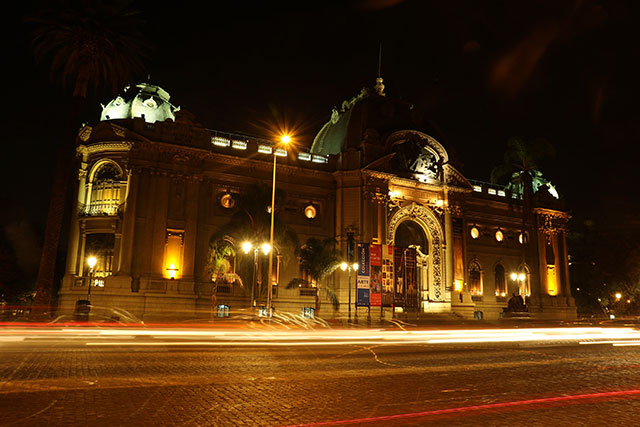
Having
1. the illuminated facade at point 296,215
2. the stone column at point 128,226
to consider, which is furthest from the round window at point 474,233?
the stone column at point 128,226

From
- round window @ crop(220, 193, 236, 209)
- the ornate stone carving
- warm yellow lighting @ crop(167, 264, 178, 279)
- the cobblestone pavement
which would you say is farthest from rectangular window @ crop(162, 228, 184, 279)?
the cobblestone pavement

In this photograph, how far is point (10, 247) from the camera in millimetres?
47750

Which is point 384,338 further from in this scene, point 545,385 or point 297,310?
point 297,310

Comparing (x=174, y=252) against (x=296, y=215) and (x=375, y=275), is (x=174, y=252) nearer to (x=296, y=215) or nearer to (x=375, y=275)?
(x=296, y=215)

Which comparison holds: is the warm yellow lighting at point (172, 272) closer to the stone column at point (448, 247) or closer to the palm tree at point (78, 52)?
the palm tree at point (78, 52)

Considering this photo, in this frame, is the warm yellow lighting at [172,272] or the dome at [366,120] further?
the dome at [366,120]

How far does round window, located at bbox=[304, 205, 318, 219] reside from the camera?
45938 millimetres

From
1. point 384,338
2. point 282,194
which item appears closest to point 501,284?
point 282,194

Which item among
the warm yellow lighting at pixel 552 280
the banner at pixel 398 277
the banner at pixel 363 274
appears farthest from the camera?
the warm yellow lighting at pixel 552 280

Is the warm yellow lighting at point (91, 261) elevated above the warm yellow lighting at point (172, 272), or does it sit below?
above

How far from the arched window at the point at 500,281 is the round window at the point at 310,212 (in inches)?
884

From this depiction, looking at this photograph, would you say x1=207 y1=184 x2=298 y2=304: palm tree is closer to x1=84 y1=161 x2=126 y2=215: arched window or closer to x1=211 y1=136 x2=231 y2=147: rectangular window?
x1=211 y1=136 x2=231 y2=147: rectangular window

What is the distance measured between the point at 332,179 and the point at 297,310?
1214 centimetres

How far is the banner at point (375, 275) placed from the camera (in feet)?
143
